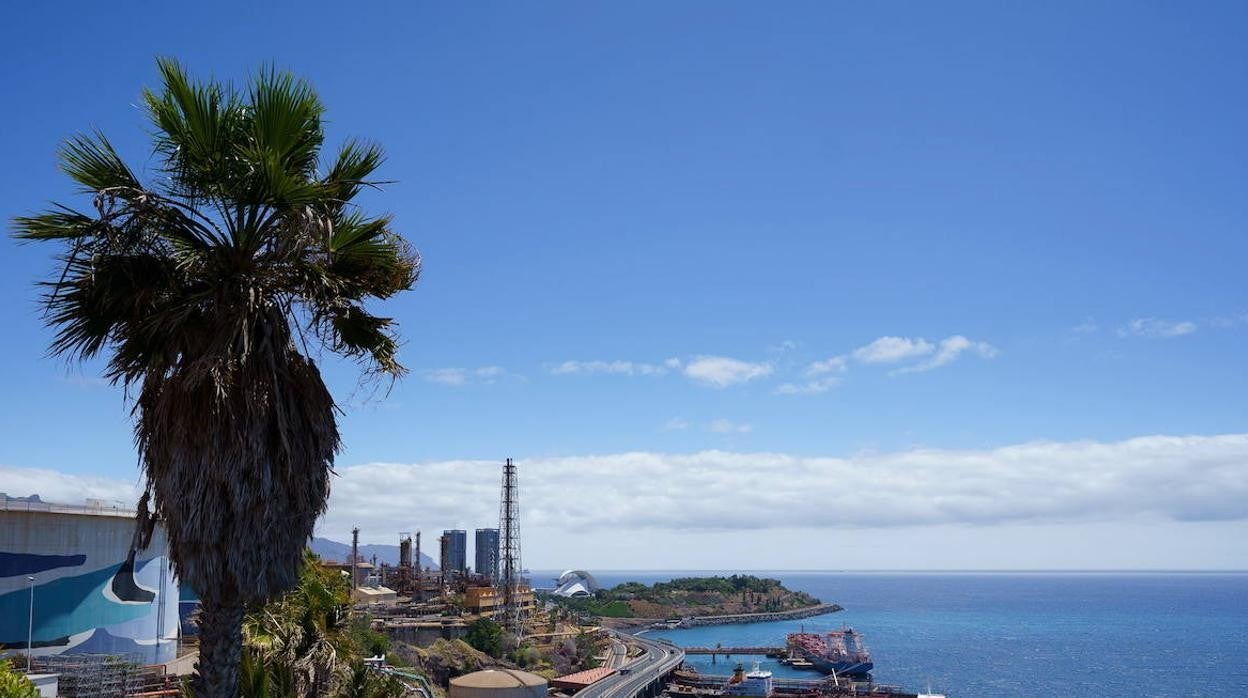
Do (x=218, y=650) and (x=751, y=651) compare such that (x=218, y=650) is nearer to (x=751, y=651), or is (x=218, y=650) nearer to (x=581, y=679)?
(x=581, y=679)

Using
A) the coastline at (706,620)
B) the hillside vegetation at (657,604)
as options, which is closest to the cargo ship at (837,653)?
the coastline at (706,620)

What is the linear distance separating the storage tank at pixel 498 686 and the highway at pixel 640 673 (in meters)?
25.2

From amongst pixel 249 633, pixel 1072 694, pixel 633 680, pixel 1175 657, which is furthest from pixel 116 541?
pixel 1175 657

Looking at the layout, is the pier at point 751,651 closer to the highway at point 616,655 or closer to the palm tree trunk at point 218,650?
the highway at point 616,655

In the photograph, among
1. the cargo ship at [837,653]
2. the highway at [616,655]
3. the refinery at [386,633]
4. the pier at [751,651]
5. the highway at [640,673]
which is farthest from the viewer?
the pier at [751,651]

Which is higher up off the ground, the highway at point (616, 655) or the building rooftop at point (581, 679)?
the building rooftop at point (581, 679)

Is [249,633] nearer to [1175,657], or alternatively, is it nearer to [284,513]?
[284,513]

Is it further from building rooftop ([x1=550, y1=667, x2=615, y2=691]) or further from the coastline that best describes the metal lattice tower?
the coastline

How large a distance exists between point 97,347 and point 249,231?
1570 mm

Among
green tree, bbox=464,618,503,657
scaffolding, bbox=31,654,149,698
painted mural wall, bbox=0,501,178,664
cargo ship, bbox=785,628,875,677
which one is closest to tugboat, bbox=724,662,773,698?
cargo ship, bbox=785,628,875,677

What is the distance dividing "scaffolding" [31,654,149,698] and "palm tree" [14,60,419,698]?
1881cm

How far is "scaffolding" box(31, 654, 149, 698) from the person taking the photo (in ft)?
75.9

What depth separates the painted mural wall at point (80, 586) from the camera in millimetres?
29422

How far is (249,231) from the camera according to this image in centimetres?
776
